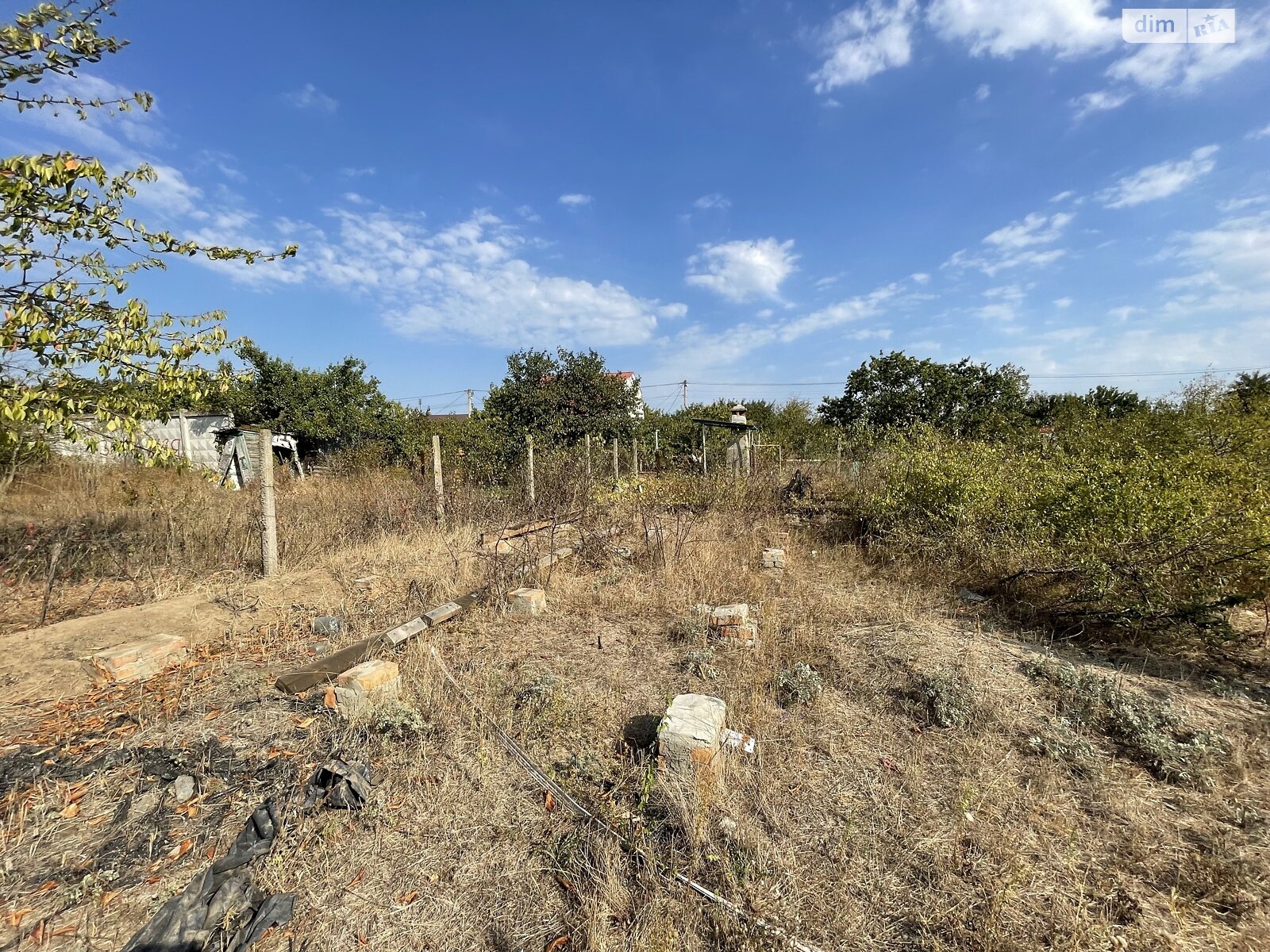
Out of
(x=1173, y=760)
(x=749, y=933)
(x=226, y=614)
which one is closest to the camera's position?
(x=749, y=933)

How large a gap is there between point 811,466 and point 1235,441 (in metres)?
9.06

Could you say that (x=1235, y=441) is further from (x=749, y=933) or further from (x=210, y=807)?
(x=210, y=807)

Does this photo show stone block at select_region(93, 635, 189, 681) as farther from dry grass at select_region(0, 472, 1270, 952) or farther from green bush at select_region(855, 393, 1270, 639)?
green bush at select_region(855, 393, 1270, 639)

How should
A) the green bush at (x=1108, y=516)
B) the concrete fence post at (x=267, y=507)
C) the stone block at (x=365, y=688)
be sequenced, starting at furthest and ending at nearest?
the concrete fence post at (x=267, y=507) < the green bush at (x=1108, y=516) < the stone block at (x=365, y=688)

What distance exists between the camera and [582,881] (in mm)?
2014

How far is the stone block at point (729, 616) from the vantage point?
14.2 feet

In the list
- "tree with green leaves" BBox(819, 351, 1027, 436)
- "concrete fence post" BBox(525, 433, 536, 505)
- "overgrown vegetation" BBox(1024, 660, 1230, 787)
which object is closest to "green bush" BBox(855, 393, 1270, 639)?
"overgrown vegetation" BBox(1024, 660, 1230, 787)

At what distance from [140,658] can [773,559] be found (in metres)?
5.79

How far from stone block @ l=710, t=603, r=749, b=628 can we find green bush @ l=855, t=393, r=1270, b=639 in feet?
8.81

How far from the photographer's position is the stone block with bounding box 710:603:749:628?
14.2 ft

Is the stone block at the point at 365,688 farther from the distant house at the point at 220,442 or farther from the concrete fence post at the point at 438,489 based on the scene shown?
the distant house at the point at 220,442

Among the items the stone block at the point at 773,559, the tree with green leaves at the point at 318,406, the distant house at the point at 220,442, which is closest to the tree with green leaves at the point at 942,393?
the stone block at the point at 773,559

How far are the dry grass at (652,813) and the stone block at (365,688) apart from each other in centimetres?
12

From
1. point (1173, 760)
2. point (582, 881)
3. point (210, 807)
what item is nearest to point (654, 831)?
point (582, 881)
